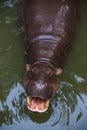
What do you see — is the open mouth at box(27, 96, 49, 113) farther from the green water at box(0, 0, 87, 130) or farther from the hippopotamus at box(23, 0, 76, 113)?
the green water at box(0, 0, 87, 130)

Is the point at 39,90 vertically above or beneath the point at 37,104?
above

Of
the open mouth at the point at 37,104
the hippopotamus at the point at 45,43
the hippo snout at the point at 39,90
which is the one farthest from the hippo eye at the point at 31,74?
the open mouth at the point at 37,104

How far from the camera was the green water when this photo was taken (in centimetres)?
509

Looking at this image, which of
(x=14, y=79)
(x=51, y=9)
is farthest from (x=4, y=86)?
(x=51, y=9)

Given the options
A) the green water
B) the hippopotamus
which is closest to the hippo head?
the hippopotamus

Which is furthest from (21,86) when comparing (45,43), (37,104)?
(45,43)

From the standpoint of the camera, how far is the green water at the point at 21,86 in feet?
16.7

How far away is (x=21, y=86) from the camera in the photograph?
5.43 metres

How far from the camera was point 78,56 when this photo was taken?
5.85 metres

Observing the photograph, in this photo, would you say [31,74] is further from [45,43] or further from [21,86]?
[45,43]

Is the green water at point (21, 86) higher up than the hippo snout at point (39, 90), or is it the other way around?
the hippo snout at point (39, 90)

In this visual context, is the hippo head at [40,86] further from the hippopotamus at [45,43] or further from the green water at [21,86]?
the green water at [21,86]

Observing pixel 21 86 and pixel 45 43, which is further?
pixel 45 43

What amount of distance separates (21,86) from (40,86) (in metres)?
0.56
